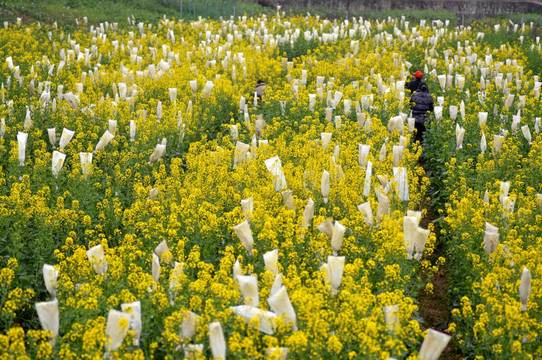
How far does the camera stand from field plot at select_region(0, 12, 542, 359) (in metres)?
5.55

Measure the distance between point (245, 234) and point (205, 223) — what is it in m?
0.81

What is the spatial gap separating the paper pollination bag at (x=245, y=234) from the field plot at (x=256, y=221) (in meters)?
0.02

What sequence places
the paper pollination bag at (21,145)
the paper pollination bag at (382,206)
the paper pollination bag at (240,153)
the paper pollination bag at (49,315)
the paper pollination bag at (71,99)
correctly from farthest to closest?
the paper pollination bag at (71,99), the paper pollination bag at (240,153), the paper pollination bag at (21,145), the paper pollination bag at (382,206), the paper pollination bag at (49,315)

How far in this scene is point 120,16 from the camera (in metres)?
27.9

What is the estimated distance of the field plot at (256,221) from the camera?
18.2ft

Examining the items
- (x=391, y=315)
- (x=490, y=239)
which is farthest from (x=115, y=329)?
(x=490, y=239)

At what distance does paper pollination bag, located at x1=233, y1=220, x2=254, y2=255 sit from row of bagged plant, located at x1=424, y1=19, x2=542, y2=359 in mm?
2066

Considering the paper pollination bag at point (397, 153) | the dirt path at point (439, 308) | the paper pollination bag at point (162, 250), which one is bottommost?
the dirt path at point (439, 308)

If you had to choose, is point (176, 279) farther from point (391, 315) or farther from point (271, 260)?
point (391, 315)

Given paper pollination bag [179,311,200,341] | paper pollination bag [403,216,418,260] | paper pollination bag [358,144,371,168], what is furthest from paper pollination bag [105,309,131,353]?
paper pollination bag [358,144,371,168]

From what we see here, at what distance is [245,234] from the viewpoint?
7020 mm

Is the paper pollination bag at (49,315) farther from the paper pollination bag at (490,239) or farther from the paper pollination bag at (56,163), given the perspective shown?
the paper pollination bag at (490,239)

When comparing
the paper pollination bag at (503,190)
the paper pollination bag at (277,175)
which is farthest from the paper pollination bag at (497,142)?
the paper pollination bag at (277,175)

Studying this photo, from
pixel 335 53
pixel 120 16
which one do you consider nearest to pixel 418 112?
pixel 335 53
